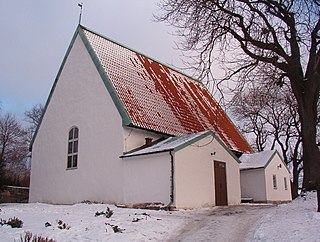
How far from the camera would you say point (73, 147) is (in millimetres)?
21031

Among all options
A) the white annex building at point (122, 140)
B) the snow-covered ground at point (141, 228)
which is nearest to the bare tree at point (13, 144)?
the white annex building at point (122, 140)

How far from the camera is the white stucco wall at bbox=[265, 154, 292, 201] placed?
26.2 m

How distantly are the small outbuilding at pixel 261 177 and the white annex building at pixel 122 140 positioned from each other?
2.16 metres

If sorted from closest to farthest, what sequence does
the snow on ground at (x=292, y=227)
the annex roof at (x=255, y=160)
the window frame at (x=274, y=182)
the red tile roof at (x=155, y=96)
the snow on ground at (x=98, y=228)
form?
1. the snow on ground at (x=292, y=227)
2. the snow on ground at (x=98, y=228)
3. the red tile roof at (x=155, y=96)
4. the annex roof at (x=255, y=160)
5. the window frame at (x=274, y=182)

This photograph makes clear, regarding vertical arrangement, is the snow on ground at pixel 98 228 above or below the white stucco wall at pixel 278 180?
below

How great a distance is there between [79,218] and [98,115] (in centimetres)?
888

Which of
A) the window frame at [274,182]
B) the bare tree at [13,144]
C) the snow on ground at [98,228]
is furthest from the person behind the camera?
the bare tree at [13,144]

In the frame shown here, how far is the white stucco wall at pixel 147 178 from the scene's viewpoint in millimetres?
16000

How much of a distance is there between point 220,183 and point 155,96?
6.33 meters

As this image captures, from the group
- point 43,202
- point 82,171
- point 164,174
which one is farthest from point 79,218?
point 43,202

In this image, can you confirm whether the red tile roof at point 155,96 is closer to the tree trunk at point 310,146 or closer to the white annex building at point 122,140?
the white annex building at point 122,140

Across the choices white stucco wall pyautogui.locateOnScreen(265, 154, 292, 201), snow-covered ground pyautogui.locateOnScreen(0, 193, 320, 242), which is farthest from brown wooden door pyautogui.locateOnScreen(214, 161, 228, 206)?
white stucco wall pyautogui.locateOnScreen(265, 154, 292, 201)

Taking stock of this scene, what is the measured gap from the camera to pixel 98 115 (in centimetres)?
1975

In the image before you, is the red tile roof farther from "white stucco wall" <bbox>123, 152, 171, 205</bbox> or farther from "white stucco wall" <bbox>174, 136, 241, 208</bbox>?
"white stucco wall" <bbox>123, 152, 171, 205</bbox>
